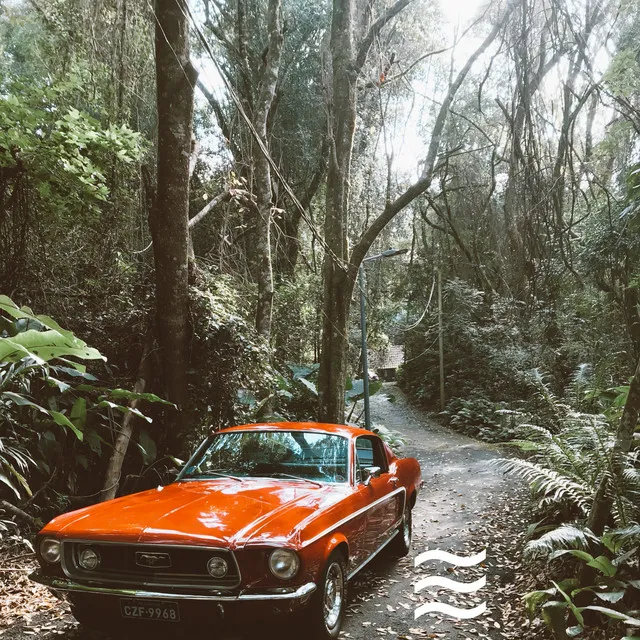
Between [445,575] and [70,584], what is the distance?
3.75 meters

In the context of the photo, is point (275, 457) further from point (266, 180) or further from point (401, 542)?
point (266, 180)

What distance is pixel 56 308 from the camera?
25.6ft

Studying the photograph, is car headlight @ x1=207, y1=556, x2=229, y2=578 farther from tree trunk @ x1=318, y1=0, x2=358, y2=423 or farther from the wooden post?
the wooden post

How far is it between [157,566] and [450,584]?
10.7ft

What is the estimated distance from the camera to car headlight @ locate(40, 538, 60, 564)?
12.6 feet

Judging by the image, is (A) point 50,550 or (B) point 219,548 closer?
(B) point 219,548

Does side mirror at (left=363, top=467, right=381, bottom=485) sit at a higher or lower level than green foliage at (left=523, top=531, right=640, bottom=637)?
higher

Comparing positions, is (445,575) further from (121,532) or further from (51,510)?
(51,510)

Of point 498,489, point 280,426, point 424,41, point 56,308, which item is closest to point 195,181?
point 424,41

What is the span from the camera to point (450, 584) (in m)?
5.71

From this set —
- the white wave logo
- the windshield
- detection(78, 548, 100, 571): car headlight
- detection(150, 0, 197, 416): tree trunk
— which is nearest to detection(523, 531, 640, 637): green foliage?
the white wave logo

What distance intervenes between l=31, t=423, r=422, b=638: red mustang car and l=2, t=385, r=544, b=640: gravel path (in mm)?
319

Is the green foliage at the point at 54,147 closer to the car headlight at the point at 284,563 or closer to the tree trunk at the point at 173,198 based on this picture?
the tree trunk at the point at 173,198

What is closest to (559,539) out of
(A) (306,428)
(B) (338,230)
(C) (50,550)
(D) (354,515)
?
(D) (354,515)
